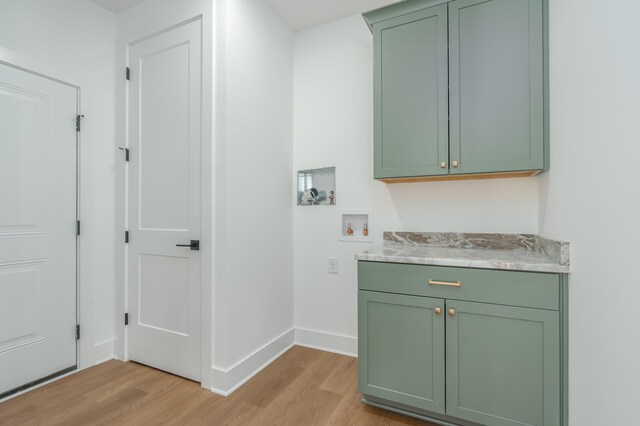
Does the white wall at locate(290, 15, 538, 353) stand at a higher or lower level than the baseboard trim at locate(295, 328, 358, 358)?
higher

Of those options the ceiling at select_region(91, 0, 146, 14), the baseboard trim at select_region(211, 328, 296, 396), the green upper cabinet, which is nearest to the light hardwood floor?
the baseboard trim at select_region(211, 328, 296, 396)

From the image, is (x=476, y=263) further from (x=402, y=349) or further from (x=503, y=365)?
(x=402, y=349)

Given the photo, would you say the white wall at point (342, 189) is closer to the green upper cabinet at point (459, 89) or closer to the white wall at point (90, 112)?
the green upper cabinet at point (459, 89)

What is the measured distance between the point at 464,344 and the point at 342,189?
1455 mm

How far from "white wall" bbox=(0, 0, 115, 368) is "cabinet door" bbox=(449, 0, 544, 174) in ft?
8.59

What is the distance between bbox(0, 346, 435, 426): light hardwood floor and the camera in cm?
169

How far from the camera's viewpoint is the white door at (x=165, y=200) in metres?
2.11

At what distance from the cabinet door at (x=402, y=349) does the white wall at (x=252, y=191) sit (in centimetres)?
87

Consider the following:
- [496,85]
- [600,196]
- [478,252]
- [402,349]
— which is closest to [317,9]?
[496,85]

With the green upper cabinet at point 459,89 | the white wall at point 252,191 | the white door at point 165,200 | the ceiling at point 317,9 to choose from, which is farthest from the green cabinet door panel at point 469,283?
the ceiling at point 317,9

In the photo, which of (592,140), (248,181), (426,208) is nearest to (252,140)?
(248,181)

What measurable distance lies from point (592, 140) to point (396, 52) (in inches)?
50.0

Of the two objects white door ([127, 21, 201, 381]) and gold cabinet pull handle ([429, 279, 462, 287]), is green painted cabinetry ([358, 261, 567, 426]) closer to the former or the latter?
gold cabinet pull handle ([429, 279, 462, 287])

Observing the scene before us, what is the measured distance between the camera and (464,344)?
1.56m
